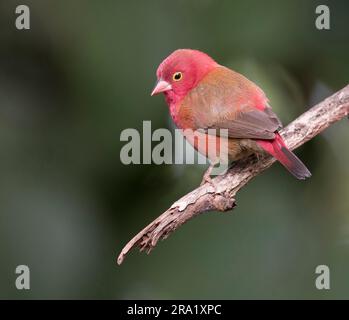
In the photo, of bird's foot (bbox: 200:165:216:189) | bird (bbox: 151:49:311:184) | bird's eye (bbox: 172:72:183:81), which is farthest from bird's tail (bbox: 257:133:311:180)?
bird's eye (bbox: 172:72:183:81)

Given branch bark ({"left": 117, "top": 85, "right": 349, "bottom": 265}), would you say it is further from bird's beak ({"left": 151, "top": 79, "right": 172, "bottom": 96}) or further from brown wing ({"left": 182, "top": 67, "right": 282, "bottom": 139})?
bird's beak ({"left": 151, "top": 79, "right": 172, "bottom": 96})

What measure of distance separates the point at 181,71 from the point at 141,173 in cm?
96

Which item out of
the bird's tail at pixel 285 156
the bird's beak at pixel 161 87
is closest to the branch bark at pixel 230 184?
the bird's tail at pixel 285 156

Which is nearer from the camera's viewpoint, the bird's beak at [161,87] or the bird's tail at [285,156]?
the bird's tail at [285,156]

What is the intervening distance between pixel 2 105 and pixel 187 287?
1.60m

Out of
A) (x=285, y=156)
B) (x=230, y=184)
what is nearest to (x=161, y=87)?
(x=230, y=184)

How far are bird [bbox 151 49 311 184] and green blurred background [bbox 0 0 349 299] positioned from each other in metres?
0.18

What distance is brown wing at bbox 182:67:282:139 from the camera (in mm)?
3234

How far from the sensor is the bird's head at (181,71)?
3.50 metres

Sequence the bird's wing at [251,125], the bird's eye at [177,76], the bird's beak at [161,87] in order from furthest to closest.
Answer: the bird's eye at [177,76], the bird's beak at [161,87], the bird's wing at [251,125]

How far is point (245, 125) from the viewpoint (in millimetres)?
3271

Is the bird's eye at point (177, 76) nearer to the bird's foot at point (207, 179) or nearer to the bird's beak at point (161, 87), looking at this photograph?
the bird's beak at point (161, 87)

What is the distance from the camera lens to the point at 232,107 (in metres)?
3.42

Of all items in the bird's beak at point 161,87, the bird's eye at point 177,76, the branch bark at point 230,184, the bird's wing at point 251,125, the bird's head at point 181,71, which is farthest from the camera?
the bird's eye at point 177,76
